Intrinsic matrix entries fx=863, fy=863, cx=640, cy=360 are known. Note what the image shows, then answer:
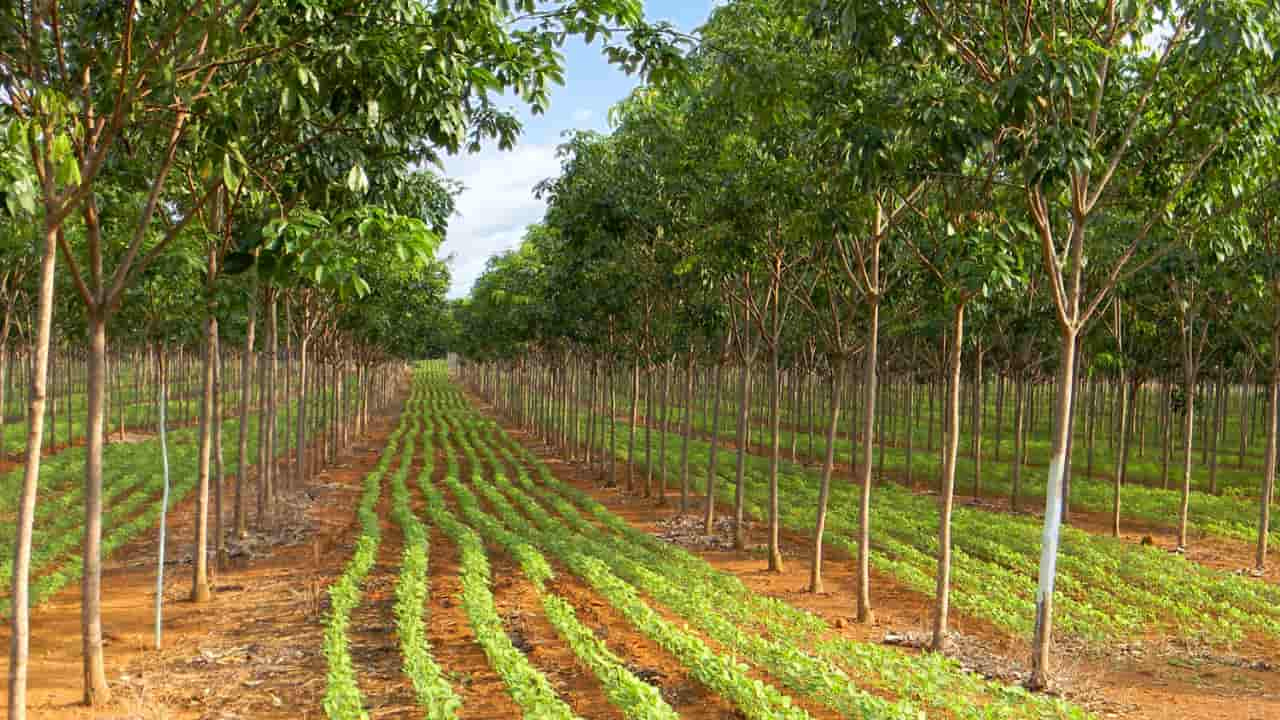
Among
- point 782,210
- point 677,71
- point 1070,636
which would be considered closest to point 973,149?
point 677,71

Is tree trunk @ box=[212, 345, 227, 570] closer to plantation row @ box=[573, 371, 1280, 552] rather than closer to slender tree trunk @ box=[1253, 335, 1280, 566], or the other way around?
plantation row @ box=[573, 371, 1280, 552]

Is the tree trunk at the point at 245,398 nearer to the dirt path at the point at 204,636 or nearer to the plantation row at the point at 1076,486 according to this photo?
the dirt path at the point at 204,636

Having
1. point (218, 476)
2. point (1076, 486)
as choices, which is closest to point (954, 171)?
point (218, 476)

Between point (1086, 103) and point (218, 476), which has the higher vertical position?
point (1086, 103)

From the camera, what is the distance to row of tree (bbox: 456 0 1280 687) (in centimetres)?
798

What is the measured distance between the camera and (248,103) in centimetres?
742

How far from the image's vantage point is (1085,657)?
10.9 m

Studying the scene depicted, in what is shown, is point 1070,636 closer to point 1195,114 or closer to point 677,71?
point 1195,114

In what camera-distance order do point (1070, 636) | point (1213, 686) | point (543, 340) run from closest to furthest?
point (1213, 686), point (1070, 636), point (543, 340)

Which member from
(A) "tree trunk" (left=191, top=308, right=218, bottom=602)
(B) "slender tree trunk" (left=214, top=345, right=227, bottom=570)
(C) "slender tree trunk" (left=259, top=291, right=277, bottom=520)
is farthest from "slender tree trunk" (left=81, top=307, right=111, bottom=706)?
(C) "slender tree trunk" (left=259, top=291, right=277, bottom=520)

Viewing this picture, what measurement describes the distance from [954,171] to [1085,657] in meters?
6.33

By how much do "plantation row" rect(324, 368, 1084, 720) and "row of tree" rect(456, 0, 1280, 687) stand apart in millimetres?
1864

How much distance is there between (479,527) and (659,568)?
5.36m

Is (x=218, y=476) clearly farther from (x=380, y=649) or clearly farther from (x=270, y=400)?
(x=380, y=649)
